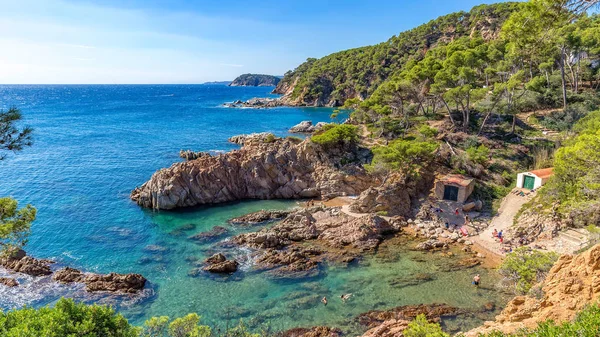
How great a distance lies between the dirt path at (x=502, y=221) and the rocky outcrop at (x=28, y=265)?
32442mm

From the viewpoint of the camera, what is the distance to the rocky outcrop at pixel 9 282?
74.3ft

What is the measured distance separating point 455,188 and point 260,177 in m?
20.3

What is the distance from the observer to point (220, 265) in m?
24.2

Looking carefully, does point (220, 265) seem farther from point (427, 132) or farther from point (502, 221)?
point (427, 132)

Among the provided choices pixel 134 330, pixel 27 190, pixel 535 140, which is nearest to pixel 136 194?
pixel 27 190

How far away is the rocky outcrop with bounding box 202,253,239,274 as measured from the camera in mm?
24094

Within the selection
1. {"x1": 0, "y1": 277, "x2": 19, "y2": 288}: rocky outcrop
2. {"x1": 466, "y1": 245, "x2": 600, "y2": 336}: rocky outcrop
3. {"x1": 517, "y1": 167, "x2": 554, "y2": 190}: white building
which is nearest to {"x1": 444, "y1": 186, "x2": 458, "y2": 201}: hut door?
{"x1": 517, "y1": 167, "x2": 554, "y2": 190}: white building

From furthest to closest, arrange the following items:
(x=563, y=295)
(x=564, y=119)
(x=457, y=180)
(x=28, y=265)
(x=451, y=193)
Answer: (x=564, y=119), (x=457, y=180), (x=451, y=193), (x=28, y=265), (x=563, y=295)

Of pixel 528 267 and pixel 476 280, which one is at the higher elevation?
pixel 528 267

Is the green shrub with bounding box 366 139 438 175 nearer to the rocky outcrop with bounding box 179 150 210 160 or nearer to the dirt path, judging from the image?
the dirt path

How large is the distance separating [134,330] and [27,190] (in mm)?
38173

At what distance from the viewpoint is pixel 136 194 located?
1483 inches

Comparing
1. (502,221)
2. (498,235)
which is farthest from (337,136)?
(498,235)

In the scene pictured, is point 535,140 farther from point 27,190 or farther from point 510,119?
point 27,190
